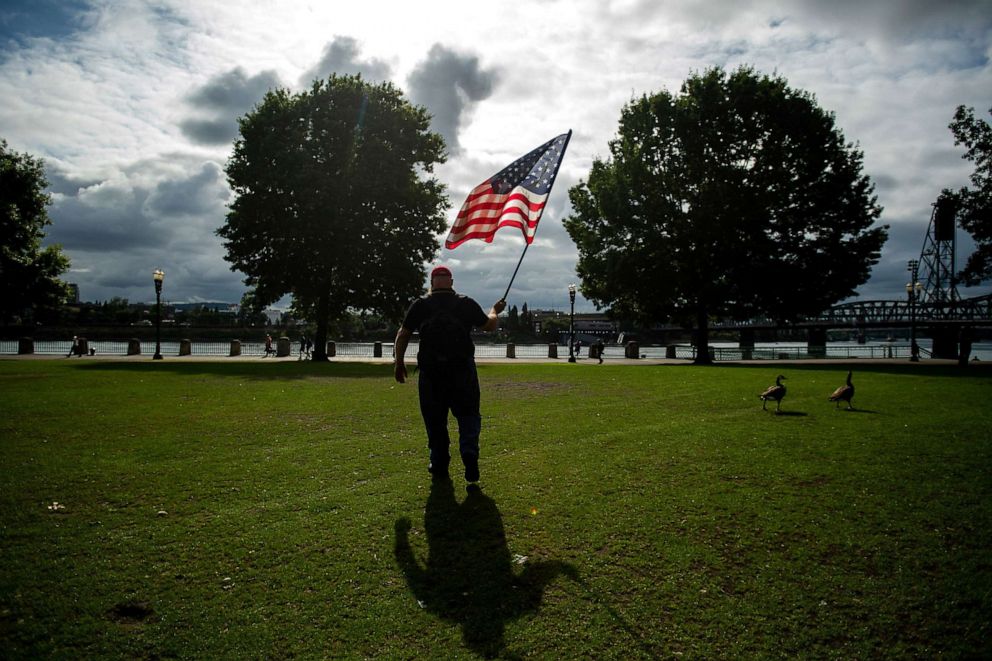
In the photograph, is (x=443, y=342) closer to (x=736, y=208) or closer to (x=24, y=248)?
(x=736, y=208)

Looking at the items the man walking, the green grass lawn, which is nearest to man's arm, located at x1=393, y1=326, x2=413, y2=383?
the man walking

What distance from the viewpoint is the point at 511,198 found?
739cm

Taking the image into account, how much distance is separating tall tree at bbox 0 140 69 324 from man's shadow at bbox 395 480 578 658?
38342 mm

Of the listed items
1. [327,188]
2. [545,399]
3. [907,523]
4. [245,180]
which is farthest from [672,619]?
[245,180]

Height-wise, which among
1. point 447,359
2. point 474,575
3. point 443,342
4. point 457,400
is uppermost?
point 443,342

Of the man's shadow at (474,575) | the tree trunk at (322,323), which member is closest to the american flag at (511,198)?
the man's shadow at (474,575)

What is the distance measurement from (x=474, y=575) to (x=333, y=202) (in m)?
27.6

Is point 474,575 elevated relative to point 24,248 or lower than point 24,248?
lower

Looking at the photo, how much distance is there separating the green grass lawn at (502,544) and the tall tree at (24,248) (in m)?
31.6

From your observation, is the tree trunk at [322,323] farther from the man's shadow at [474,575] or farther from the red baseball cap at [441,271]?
the man's shadow at [474,575]

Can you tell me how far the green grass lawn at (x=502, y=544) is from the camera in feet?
8.99

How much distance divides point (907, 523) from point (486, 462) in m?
3.92

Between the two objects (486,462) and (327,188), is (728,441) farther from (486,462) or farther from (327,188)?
(327,188)

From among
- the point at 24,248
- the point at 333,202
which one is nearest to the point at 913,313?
the point at 333,202
